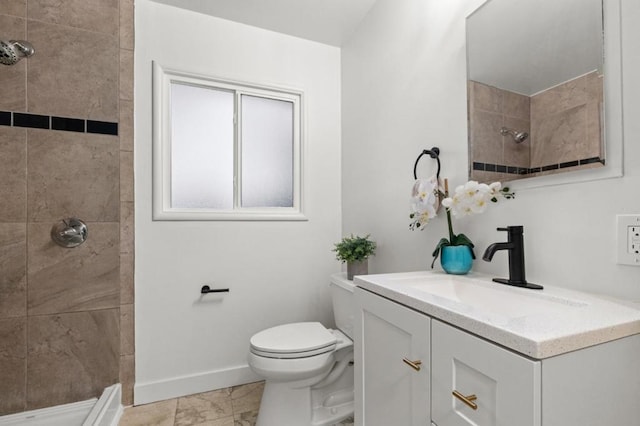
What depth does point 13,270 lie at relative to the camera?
5.06ft

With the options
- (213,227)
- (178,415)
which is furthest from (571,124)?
(178,415)

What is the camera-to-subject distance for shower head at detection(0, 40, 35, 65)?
1.41 metres

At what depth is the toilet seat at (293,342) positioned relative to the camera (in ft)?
4.66

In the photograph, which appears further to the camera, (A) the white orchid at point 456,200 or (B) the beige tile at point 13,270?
(B) the beige tile at point 13,270

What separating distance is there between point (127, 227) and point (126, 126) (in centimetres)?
59

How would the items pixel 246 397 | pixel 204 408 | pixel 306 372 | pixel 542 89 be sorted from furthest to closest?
pixel 246 397 < pixel 204 408 < pixel 306 372 < pixel 542 89

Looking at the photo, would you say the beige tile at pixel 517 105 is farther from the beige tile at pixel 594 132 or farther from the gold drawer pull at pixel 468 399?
the gold drawer pull at pixel 468 399

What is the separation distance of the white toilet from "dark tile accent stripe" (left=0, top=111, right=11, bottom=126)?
5.36ft

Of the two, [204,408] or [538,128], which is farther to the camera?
[204,408]

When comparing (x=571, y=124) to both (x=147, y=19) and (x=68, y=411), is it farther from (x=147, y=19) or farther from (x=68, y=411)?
(x=68, y=411)

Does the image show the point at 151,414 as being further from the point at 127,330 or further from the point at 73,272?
the point at 73,272

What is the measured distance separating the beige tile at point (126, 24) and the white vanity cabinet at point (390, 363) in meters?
1.91

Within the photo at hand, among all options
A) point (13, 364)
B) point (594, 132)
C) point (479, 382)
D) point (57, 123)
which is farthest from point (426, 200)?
point (13, 364)

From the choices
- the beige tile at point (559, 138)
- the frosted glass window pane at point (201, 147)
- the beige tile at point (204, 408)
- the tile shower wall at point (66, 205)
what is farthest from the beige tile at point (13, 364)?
the beige tile at point (559, 138)
